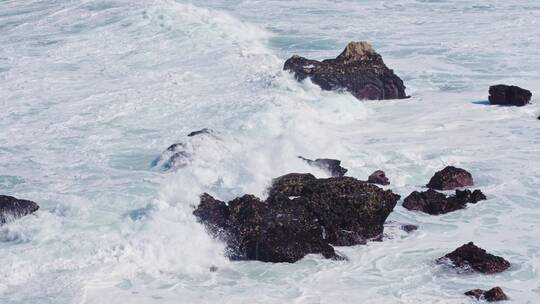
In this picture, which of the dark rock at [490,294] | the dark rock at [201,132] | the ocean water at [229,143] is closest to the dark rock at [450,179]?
the ocean water at [229,143]

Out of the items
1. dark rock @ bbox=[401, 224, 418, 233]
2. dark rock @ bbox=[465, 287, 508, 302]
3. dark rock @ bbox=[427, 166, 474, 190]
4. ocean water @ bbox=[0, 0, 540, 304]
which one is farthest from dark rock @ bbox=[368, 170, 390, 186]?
dark rock @ bbox=[465, 287, 508, 302]

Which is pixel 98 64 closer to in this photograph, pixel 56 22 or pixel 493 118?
pixel 56 22

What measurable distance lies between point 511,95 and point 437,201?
6980 mm

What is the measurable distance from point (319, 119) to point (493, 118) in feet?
11.6

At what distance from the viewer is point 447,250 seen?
11031 millimetres

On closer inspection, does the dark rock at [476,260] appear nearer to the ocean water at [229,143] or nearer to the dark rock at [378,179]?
the ocean water at [229,143]

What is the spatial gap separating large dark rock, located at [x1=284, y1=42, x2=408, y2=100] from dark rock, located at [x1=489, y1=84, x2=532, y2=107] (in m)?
2.19

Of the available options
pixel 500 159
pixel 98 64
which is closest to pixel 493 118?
pixel 500 159

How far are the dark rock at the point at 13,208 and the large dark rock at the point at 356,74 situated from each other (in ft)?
30.4

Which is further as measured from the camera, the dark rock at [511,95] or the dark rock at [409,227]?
the dark rock at [511,95]

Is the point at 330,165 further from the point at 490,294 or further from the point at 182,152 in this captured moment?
the point at 490,294

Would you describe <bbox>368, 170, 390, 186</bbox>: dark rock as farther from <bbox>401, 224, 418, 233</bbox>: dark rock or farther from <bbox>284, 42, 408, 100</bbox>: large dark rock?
<bbox>284, 42, 408, 100</bbox>: large dark rock

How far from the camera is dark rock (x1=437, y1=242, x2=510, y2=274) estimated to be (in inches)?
407

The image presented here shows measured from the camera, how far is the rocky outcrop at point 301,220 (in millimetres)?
10883
